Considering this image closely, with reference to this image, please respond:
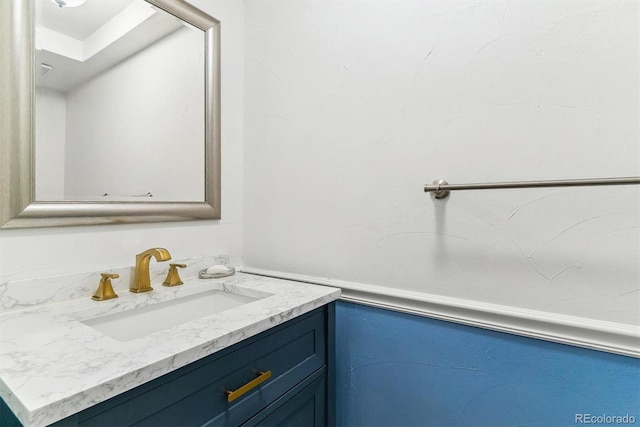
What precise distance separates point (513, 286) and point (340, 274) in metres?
0.50

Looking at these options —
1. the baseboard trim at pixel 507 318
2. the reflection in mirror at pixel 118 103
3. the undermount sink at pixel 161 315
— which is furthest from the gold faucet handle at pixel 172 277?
the baseboard trim at pixel 507 318

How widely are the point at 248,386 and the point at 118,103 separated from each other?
886mm

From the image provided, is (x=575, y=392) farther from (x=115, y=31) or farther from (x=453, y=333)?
(x=115, y=31)

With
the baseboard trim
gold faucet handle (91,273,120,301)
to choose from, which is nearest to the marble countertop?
gold faucet handle (91,273,120,301)

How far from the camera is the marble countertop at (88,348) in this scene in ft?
1.46

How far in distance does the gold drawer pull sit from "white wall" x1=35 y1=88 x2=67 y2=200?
67cm

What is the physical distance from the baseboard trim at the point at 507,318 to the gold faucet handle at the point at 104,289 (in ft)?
2.08

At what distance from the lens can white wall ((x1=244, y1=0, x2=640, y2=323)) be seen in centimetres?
72

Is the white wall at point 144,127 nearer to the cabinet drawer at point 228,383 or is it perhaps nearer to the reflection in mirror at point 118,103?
the reflection in mirror at point 118,103

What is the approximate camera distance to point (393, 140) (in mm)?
984

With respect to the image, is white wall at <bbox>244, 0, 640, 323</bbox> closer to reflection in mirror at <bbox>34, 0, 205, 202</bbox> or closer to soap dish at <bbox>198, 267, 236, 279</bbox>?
soap dish at <bbox>198, 267, 236, 279</bbox>

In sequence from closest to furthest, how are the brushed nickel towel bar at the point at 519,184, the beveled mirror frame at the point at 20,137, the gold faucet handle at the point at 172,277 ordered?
1. the brushed nickel towel bar at the point at 519,184
2. the beveled mirror frame at the point at 20,137
3. the gold faucet handle at the point at 172,277

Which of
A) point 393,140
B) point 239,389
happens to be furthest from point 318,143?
point 239,389

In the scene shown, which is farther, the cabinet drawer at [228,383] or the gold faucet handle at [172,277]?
the gold faucet handle at [172,277]
